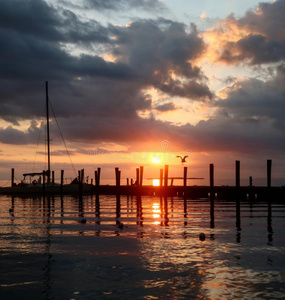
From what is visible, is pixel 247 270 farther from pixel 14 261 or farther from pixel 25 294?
pixel 14 261

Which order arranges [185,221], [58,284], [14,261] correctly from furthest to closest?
[185,221] < [14,261] < [58,284]

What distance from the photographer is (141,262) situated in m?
14.5

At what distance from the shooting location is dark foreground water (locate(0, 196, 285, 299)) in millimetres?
11117

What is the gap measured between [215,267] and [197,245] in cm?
408

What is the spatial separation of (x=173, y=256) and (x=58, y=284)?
510 centimetres

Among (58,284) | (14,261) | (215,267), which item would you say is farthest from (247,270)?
(14,261)

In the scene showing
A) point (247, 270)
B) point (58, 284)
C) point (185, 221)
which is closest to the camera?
point (58, 284)

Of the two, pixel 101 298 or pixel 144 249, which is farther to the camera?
pixel 144 249

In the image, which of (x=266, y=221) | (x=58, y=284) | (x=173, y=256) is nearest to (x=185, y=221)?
(x=266, y=221)

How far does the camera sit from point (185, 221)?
27.8m

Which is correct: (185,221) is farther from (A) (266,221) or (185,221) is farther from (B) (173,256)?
(B) (173,256)

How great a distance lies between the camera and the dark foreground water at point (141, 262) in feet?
36.5

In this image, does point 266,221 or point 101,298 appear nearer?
point 101,298

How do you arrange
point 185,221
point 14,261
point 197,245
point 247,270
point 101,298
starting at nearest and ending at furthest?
point 101,298, point 247,270, point 14,261, point 197,245, point 185,221
